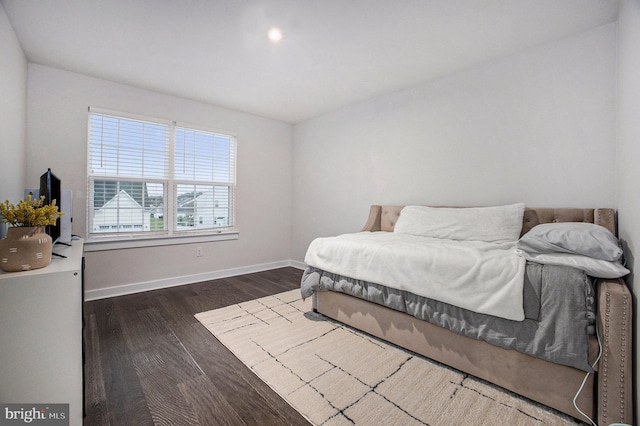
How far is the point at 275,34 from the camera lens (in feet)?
7.46

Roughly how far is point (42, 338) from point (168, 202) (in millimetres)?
2622

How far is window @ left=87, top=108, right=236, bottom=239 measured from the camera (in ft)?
10.4

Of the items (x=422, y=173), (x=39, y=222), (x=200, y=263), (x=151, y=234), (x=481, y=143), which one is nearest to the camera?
(x=39, y=222)

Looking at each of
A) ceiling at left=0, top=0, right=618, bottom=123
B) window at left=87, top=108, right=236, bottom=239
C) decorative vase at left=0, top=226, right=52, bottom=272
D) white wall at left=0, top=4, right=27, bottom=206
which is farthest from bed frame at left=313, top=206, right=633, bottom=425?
white wall at left=0, top=4, right=27, bottom=206

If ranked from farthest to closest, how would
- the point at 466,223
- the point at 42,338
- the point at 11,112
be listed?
the point at 466,223 < the point at 11,112 < the point at 42,338

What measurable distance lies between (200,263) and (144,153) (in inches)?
62.0

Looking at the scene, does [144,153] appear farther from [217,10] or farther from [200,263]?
[217,10]

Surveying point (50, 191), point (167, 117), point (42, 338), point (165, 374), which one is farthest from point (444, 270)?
point (167, 117)

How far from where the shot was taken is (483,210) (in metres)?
2.56

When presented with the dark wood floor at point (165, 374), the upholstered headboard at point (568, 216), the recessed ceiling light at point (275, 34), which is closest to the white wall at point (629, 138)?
the upholstered headboard at point (568, 216)

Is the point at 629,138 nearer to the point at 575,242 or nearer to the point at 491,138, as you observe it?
the point at 575,242

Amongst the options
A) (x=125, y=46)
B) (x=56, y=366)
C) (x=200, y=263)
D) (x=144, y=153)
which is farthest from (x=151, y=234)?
(x=56, y=366)

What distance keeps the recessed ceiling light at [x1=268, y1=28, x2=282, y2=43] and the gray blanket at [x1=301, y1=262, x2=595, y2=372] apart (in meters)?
2.36

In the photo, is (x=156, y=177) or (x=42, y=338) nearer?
(x=42, y=338)
